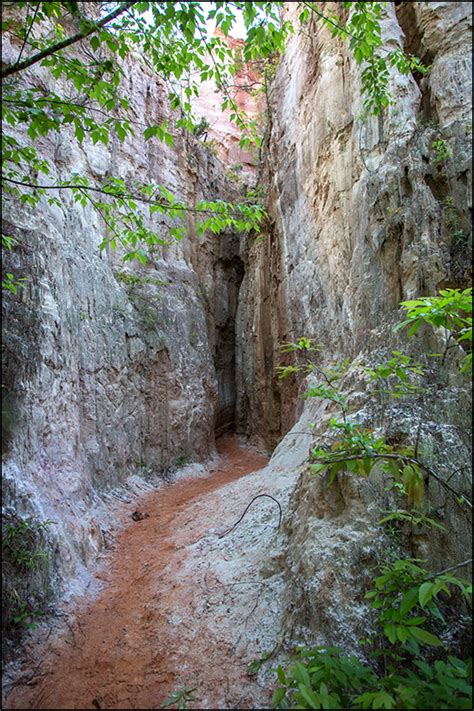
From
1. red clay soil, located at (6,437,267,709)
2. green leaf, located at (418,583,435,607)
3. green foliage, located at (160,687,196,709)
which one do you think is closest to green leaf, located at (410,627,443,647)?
green leaf, located at (418,583,435,607)

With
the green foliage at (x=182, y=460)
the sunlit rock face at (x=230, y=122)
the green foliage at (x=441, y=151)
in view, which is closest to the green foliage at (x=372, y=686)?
the green foliage at (x=441, y=151)

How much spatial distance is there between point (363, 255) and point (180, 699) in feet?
19.9

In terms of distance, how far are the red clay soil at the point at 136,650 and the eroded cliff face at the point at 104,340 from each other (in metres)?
0.74

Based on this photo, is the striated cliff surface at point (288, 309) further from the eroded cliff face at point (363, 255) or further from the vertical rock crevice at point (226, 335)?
the vertical rock crevice at point (226, 335)

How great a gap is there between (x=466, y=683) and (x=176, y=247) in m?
13.3

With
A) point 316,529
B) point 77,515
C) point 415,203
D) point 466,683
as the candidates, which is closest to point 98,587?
point 77,515

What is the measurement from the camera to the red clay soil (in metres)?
3.50

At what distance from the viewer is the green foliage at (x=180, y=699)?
11.0 feet

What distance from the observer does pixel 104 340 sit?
977cm

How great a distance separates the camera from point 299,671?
2.57m

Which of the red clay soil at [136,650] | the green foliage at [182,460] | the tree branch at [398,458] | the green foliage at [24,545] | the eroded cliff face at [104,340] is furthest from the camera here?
the green foliage at [182,460]

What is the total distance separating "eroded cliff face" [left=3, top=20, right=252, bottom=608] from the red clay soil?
742 mm

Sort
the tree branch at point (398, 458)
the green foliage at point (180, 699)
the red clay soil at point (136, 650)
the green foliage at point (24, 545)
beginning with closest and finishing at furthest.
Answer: the tree branch at point (398, 458)
the green foliage at point (180, 699)
the red clay soil at point (136, 650)
the green foliage at point (24, 545)

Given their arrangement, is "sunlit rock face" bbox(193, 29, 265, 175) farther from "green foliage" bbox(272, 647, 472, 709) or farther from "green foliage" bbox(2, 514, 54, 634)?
"green foliage" bbox(272, 647, 472, 709)
